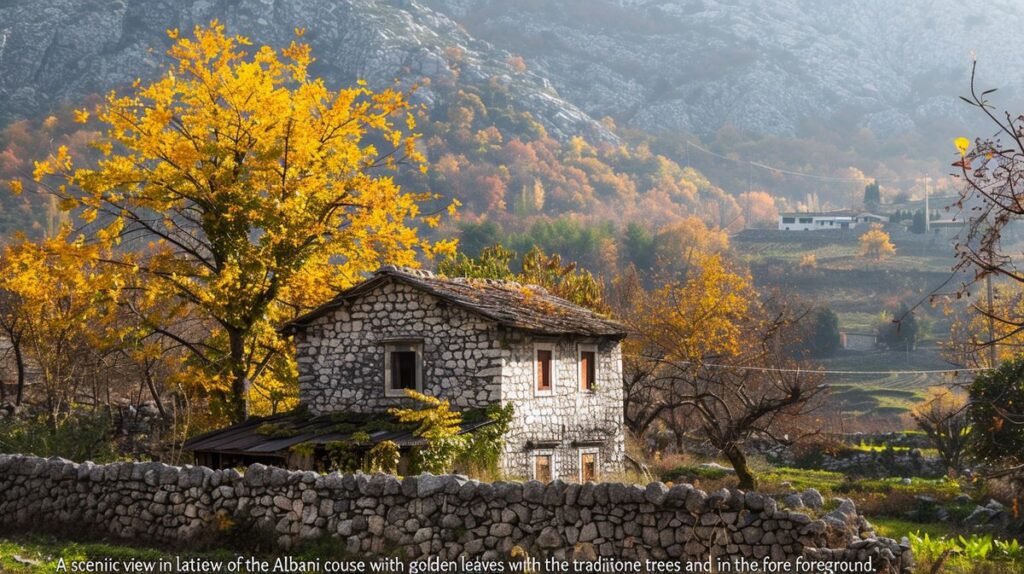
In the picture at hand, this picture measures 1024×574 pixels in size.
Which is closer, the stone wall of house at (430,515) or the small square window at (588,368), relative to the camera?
the stone wall of house at (430,515)

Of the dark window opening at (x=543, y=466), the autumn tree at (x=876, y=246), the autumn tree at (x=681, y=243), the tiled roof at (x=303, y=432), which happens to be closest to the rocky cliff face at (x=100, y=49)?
the autumn tree at (x=681, y=243)

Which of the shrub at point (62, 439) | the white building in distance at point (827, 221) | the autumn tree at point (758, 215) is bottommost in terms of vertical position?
the shrub at point (62, 439)

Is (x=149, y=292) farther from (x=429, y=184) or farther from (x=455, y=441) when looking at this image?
(x=429, y=184)

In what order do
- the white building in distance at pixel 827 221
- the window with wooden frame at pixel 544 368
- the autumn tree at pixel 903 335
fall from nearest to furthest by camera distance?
the window with wooden frame at pixel 544 368 → the autumn tree at pixel 903 335 → the white building in distance at pixel 827 221

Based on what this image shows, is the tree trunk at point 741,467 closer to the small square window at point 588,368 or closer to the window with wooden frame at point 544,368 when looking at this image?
the small square window at point 588,368

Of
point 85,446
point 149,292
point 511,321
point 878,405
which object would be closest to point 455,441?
point 511,321

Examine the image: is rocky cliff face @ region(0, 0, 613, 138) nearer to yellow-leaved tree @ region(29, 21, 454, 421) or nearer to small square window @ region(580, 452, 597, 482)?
yellow-leaved tree @ region(29, 21, 454, 421)

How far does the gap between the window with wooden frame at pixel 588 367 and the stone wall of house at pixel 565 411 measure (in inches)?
4.9

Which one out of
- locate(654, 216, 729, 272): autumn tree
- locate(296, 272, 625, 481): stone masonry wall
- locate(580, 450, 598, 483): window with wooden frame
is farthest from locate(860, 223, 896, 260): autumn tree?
locate(296, 272, 625, 481): stone masonry wall

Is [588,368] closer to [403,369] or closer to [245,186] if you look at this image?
[403,369]

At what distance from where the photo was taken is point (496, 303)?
930 inches

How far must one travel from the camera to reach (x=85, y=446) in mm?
25344

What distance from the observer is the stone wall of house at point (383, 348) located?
22.3 meters

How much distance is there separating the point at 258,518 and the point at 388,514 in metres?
2.20
